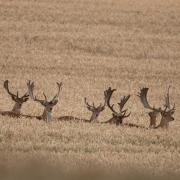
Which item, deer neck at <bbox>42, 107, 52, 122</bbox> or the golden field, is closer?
the golden field

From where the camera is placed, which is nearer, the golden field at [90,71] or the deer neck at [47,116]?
the golden field at [90,71]

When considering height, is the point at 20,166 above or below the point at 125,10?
below

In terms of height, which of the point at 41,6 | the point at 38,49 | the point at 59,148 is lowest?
the point at 59,148

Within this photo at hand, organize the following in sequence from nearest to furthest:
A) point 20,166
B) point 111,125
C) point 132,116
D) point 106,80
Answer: point 20,166
point 111,125
point 132,116
point 106,80

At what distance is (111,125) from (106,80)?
508 inches

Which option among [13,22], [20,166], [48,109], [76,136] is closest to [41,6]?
[13,22]

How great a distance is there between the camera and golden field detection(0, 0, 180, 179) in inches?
329

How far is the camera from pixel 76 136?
988 centimetres

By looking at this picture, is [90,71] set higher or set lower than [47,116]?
higher

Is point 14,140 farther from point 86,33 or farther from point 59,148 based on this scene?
point 86,33

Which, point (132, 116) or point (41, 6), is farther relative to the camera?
point (41, 6)

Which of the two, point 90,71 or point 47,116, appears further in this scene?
point 90,71

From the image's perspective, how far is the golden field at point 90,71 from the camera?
8367mm

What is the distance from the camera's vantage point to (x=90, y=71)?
86.6ft
